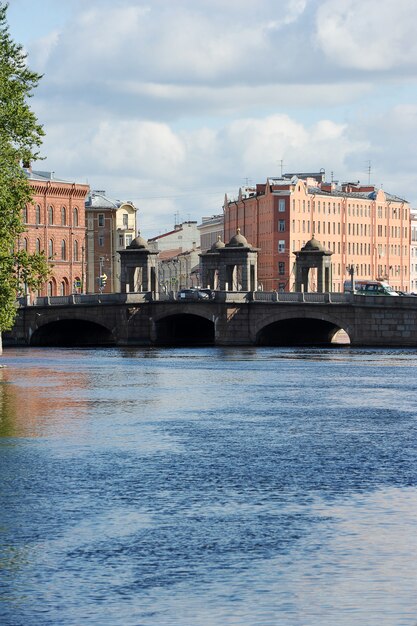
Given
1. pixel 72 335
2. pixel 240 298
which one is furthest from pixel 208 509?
pixel 72 335

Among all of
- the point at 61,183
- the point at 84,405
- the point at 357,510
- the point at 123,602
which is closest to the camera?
the point at 123,602

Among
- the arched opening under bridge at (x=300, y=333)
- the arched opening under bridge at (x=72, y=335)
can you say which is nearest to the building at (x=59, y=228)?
the arched opening under bridge at (x=72, y=335)

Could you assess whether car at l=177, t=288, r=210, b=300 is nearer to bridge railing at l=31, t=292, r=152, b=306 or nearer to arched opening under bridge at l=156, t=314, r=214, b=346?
arched opening under bridge at l=156, t=314, r=214, b=346

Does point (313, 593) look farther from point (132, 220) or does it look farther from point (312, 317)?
point (132, 220)

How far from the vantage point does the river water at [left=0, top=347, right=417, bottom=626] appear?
20875mm

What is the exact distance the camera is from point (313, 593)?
2128 cm

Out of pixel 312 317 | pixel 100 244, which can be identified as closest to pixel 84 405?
pixel 312 317

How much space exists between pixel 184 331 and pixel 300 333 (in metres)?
9.28

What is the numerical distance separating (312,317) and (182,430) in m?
59.8

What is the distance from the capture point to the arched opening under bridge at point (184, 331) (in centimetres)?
10931

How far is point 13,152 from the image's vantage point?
59906mm

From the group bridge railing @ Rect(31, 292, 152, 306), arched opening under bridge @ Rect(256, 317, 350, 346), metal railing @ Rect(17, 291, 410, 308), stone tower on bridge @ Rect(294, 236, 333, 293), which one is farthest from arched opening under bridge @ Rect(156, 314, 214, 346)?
stone tower on bridge @ Rect(294, 236, 333, 293)

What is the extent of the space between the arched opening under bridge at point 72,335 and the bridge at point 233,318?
0.31 ft

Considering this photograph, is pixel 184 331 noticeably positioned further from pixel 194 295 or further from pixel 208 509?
pixel 208 509
